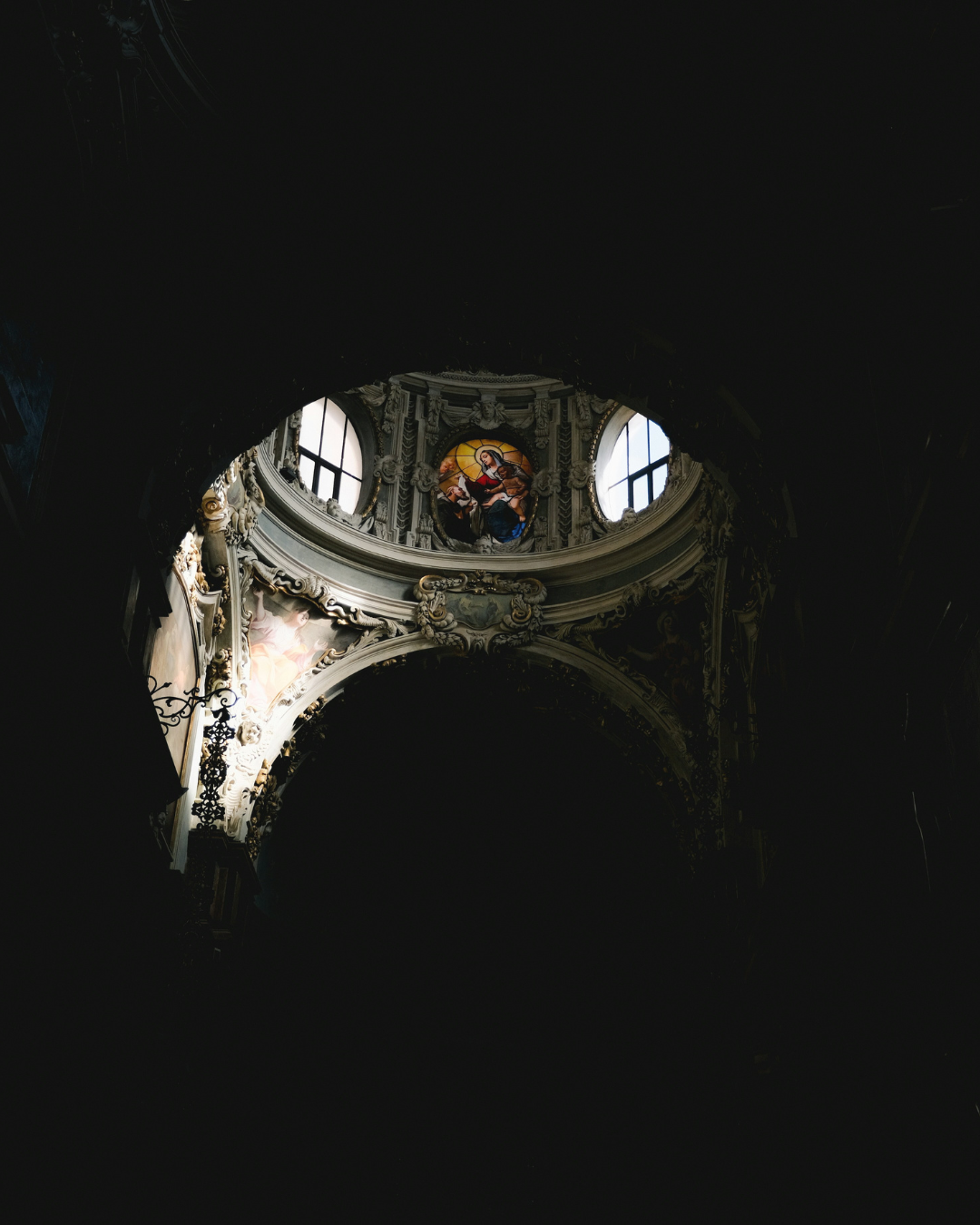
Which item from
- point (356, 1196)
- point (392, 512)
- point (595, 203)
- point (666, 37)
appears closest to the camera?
point (666, 37)

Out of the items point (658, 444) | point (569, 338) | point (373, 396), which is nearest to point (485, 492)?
point (373, 396)

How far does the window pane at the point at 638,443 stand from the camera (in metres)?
18.3

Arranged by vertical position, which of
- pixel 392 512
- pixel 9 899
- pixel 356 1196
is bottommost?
pixel 356 1196

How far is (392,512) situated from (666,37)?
9386 millimetres

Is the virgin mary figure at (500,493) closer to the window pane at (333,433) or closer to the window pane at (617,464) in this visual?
the window pane at (617,464)

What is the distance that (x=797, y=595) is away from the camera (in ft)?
31.1

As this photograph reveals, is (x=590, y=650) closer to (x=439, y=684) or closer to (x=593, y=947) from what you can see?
(x=439, y=684)

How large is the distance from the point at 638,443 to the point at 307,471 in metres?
4.75

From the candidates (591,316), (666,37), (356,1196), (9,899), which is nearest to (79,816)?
(9,899)

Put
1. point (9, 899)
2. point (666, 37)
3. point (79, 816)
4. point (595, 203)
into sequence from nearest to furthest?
point (9, 899), point (79, 816), point (666, 37), point (595, 203)

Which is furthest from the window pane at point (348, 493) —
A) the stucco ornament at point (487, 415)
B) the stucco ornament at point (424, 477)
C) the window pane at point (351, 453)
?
the stucco ornament at point (487, 415)

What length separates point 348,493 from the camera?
725 inches

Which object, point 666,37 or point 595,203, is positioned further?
point 595,203

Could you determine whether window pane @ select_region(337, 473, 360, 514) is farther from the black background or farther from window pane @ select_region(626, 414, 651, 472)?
the black background
